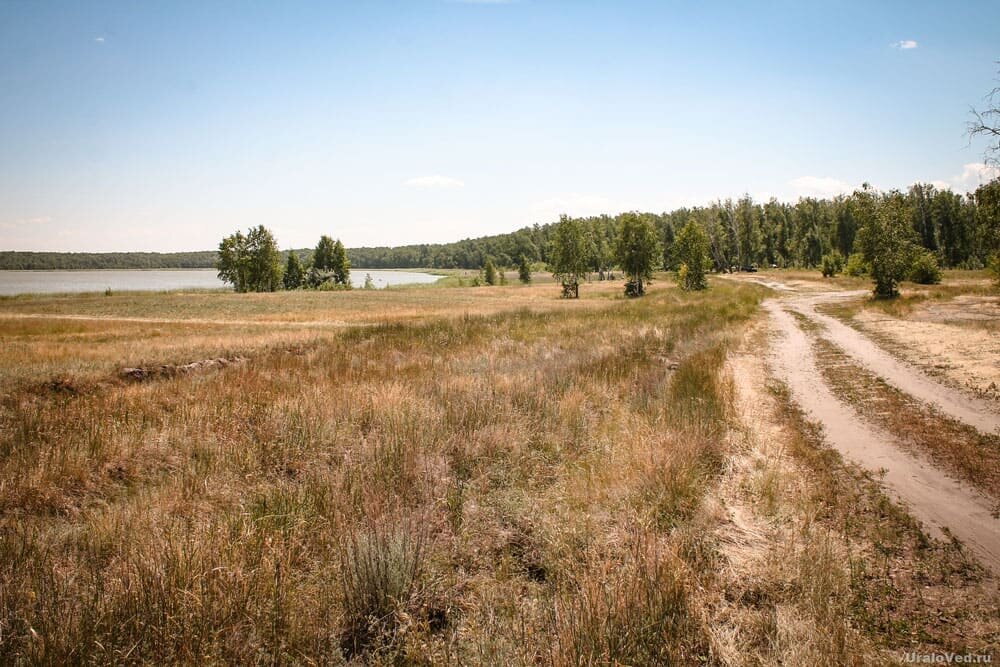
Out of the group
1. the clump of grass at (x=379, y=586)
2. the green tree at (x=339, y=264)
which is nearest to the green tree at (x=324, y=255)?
the green tree at (x=339, y=264)

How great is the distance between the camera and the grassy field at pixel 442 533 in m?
3.00

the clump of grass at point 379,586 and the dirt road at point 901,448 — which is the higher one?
the clump of grass at point 379,586

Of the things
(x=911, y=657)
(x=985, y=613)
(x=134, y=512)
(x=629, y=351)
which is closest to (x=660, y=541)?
(x=911, y=657)

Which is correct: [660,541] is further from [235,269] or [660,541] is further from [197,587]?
[235,269]

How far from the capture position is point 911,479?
607 cm

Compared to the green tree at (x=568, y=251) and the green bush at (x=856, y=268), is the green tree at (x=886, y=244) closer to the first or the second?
the green bush at (x=856, y=268)

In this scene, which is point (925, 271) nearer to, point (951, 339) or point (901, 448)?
point (951, 339)

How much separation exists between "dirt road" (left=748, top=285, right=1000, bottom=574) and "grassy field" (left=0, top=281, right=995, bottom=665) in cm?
38

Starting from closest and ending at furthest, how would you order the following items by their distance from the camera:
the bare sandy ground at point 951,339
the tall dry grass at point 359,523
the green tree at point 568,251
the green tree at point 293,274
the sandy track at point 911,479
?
the tall dry grass at point 359,523
the sandy track at point 911,479
the bare sandy ground at point 951,339
the green tree at point 568,251
the green tree at point 293,274

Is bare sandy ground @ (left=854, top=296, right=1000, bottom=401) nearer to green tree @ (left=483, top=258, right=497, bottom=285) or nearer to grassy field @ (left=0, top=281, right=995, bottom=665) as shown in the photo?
grassy field @ (left=0, top=281, right=995, bottom=665)

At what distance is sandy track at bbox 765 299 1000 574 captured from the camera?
4742 mm

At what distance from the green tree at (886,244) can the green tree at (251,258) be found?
9630 centimetres

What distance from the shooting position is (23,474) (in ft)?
17.4

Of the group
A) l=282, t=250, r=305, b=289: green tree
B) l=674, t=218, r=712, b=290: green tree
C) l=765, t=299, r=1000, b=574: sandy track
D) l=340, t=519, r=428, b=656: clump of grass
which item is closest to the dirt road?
l=765, t=299, r=1000, b=574: sandy track
